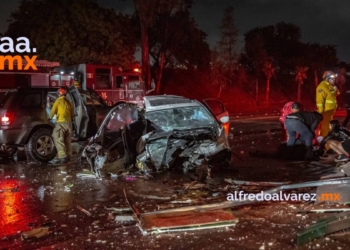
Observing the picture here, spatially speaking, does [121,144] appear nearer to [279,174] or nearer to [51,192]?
[51,192]

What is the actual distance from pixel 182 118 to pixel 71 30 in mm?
19051

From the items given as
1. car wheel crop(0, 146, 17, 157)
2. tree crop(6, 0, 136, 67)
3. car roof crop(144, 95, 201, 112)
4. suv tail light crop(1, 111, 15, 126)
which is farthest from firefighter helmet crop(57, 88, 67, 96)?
tree crop(6, 0, 136, 67)

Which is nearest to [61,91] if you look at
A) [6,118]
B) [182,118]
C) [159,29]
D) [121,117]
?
[6,118]

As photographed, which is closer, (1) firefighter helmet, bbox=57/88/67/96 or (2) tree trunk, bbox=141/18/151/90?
(1) firefighter helmet, bbox=57/88/67/96

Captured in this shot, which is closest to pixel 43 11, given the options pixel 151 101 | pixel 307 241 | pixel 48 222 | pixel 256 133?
pixel 256 133

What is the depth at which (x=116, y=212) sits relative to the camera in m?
5.97

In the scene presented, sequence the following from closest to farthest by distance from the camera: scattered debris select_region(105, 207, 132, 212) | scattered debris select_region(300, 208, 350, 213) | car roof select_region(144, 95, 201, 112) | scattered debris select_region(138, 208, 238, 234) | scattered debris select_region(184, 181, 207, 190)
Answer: scattered debris select_region(138, 208, 238, 234), scattered debris select_region(300, 208, 350, 213), scattered debris select_region(105, 207, 132, 212), scattered debris select_region(184, 181, 207, 190), car roof select_region(144, 95, 201, 112)

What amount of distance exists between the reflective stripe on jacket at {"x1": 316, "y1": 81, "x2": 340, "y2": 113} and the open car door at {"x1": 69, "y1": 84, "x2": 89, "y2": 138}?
582 centimetres

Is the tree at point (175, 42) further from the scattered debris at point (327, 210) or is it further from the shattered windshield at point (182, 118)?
the scattered debris at point (327, 210)

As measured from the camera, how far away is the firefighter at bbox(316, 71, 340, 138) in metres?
10.4

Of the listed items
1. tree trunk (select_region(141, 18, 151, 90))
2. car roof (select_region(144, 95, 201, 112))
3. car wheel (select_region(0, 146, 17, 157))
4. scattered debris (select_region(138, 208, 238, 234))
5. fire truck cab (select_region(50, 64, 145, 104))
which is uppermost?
tree trunk (select_region(141, 18, 151, 90))

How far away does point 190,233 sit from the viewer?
500 cm

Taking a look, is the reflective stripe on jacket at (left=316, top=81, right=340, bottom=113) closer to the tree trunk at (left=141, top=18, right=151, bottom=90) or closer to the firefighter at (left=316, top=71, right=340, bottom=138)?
the firefighter at (left=316, top=71, right=340, bottom=138)

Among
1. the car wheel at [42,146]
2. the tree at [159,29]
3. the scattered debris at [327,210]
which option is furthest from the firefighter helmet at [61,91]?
the tree at [159,29]
